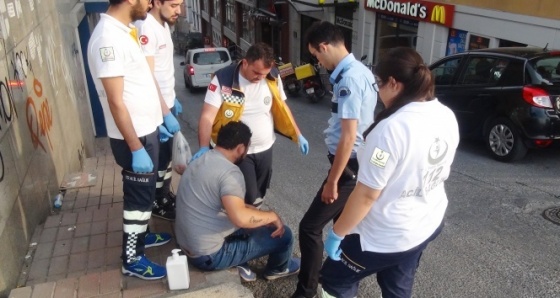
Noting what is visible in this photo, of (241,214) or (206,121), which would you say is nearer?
(241,214)

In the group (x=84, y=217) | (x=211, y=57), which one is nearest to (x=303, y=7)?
(x=211, y=57)

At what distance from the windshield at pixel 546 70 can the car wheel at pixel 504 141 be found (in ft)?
2.24

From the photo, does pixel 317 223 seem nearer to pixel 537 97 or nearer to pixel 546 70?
pixel 537 97

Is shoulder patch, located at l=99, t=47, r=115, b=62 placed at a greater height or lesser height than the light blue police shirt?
greater

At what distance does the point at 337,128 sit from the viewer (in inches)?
124

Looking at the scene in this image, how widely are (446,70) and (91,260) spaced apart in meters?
6.57

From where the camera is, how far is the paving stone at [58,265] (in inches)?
127

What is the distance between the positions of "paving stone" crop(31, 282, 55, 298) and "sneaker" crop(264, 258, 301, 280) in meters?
1.38

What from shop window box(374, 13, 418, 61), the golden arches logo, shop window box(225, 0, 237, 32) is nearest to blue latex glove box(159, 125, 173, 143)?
the golden arches logo

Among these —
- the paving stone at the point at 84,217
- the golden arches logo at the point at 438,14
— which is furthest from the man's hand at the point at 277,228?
the golden arches logo at the point at 438,14

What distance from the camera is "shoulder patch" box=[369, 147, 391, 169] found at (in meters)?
2.02

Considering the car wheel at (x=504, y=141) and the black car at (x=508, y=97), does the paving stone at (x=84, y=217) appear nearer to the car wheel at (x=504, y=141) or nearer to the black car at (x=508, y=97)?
the black car at (x=508, y=97)

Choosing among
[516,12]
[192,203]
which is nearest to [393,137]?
[192,203]

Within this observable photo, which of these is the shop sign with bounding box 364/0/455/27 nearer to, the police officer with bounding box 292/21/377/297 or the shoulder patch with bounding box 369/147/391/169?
the police officer with bounding box 292/21/377/297
